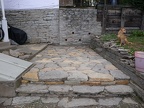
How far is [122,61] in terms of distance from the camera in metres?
3.66

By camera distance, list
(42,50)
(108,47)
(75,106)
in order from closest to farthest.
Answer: (75,106)
(108,47)
(42,50)

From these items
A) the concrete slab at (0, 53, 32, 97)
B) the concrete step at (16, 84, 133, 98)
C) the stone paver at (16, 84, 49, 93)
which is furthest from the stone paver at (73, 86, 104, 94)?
the concrete slab at (0, 53, 32, 97)

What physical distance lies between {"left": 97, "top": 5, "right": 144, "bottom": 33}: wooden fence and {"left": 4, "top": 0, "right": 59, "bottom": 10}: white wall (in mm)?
1703

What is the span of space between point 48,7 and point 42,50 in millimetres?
1764

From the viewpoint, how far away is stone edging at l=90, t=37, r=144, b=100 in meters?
2.97

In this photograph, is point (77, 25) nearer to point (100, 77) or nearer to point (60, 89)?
point (100, 77)

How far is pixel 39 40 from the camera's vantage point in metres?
6.72

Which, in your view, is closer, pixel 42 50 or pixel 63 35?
pixel 42 50

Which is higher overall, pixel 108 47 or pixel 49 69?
pixel 108 47

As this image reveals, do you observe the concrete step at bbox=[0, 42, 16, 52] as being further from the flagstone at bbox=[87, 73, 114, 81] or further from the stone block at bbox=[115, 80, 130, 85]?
the stone block at bbox=[115, 80, 130, 85]

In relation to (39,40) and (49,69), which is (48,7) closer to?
(39,40)

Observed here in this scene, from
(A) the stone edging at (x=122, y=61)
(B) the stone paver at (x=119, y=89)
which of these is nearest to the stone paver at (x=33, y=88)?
(B) the stone paver at (x=119, y=89)

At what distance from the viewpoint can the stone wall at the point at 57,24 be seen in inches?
256

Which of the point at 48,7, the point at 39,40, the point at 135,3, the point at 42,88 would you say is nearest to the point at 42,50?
the point at 39,40
